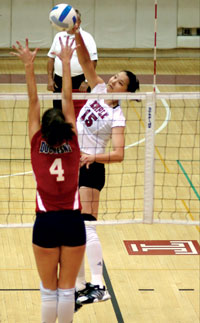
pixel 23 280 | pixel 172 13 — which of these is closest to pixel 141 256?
pixel 23 280

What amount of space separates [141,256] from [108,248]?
1.43 feet

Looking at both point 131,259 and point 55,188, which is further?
point 131,259

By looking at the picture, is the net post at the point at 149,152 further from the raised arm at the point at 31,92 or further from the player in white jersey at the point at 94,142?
the raised arm at the point at 31,92

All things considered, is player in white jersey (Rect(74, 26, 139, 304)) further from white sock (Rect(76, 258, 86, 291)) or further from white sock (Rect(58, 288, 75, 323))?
white sock (Rect(58, 288, 75, 323))

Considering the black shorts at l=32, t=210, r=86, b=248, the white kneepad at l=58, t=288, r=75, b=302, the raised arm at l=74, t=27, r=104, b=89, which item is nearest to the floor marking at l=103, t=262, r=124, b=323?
the white kneepad at l=58, t=288, r=75, b=302

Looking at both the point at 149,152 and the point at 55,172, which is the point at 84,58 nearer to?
the point at 149,152

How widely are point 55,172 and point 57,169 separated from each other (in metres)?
0.03

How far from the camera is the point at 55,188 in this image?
16.2 feet

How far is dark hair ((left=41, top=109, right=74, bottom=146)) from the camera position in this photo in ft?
15.7

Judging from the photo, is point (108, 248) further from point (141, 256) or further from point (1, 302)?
point (1, 302)

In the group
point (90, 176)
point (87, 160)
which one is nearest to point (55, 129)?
point (87, 160)

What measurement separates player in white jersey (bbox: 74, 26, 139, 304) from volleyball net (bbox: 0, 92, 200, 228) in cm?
36

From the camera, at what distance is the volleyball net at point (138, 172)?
9078 millimetres

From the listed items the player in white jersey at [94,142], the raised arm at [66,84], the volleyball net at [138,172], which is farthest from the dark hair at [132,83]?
the raised arm at [66,84]
